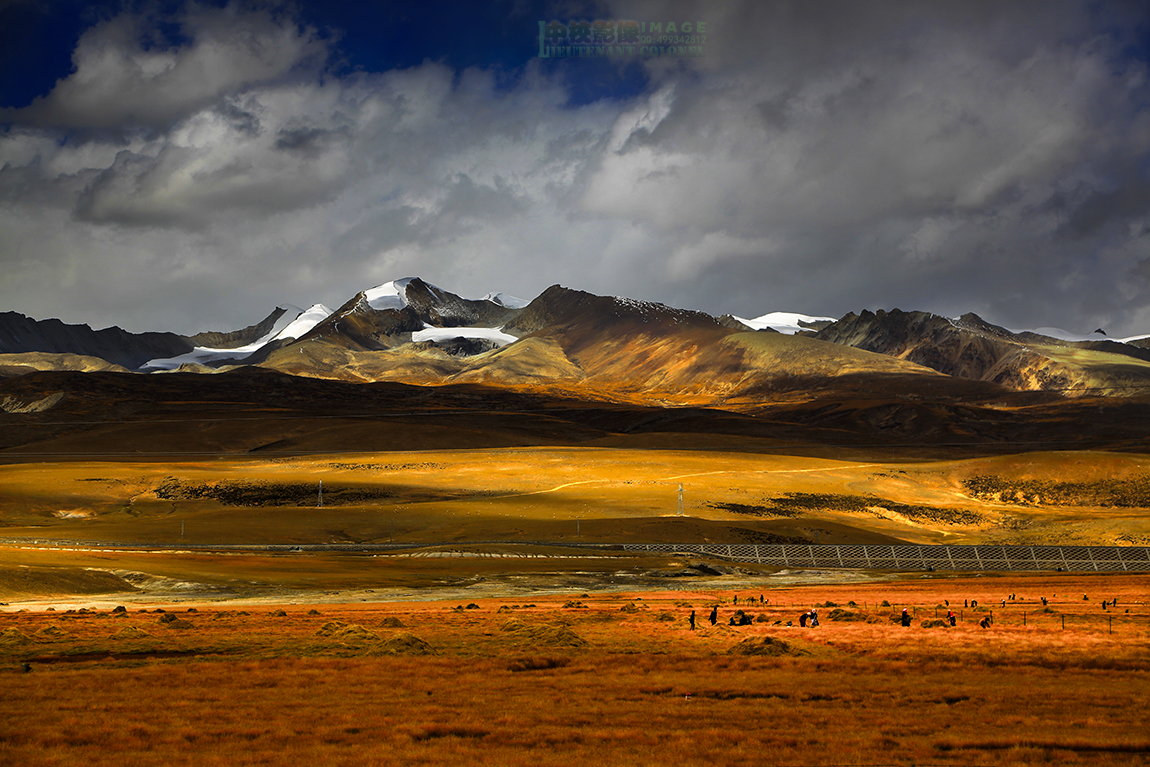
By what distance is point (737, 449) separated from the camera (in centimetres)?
18350

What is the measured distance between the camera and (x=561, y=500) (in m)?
109

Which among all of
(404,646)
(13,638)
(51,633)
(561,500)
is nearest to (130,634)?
(51,633)

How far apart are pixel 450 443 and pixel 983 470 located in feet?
338

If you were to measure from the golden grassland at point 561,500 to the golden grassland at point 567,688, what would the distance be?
48.8 meters

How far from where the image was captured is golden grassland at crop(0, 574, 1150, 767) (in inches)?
702

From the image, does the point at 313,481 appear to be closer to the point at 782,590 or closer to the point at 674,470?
the point at 674,470

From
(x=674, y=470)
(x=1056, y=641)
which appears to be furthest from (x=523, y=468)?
(x=1056, y=641)

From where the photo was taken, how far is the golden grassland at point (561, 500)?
294 feet

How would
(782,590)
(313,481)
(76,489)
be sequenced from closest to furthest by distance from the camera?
(782,590) → (76,489) → (313,481)

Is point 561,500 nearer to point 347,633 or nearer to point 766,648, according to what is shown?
point 347,633

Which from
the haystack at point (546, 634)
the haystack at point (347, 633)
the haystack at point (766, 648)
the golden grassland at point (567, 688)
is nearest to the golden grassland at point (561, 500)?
the golden grassland at point (567, 688)

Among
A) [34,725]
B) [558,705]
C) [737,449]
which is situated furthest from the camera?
[737,449]

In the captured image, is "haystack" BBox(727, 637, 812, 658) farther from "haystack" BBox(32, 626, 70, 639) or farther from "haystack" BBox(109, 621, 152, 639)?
"haystack" BBox(32, 626, 70, 639)

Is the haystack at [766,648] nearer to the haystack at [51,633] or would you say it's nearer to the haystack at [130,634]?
the haystack at [130,634]
